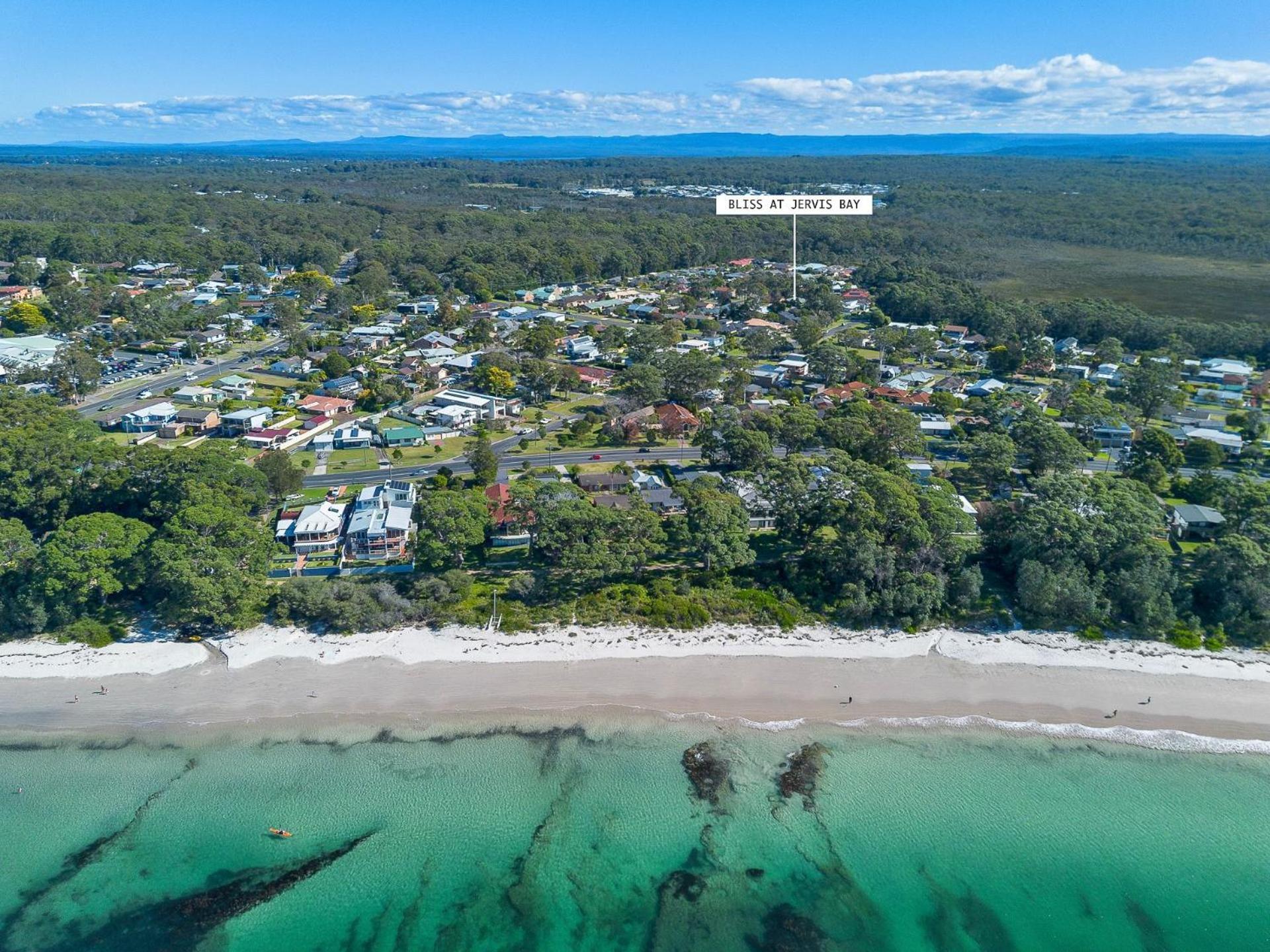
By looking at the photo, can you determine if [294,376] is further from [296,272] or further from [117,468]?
[296,272]

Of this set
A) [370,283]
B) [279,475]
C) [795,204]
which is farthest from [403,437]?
[370,283]

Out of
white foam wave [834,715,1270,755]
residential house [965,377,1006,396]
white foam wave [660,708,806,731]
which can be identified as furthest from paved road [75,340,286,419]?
residential house [965,377,1006,396]

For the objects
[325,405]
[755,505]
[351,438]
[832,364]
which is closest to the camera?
[755,505]

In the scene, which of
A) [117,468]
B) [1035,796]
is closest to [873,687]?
[1035,796]

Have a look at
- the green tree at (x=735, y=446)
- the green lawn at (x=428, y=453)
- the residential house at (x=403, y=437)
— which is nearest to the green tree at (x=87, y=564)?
the green lawn at (x=428, y=453)

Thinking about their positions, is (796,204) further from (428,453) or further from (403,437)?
(403,437)

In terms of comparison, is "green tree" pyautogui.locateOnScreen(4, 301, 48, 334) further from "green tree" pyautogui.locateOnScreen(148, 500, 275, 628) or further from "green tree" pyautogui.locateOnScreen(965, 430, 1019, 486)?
"green tree" pyautogui.locateOnScreen(965, 430, 1019, 486)

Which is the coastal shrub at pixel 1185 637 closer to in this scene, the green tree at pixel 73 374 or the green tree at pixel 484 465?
the green tree at pixel 484 465
